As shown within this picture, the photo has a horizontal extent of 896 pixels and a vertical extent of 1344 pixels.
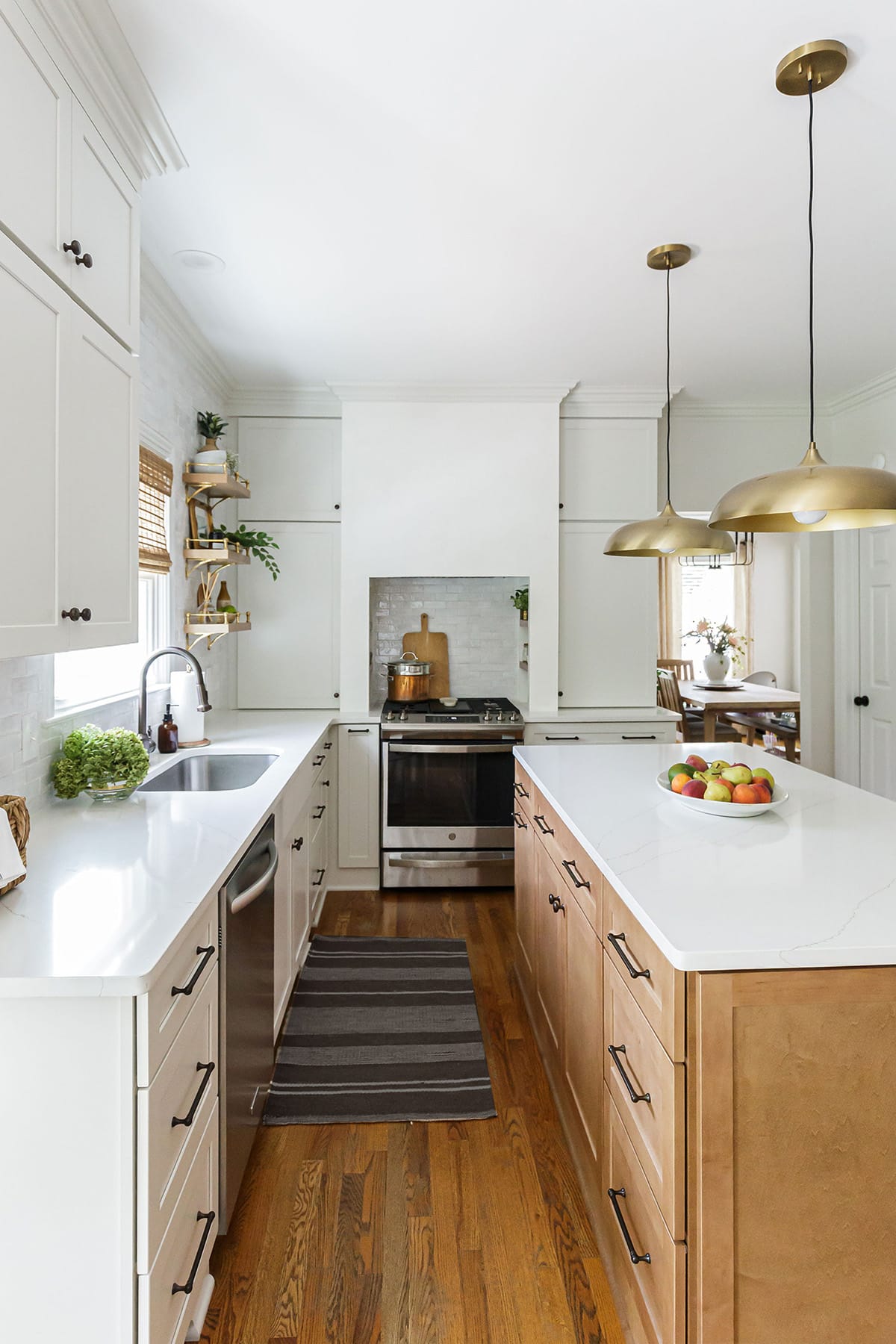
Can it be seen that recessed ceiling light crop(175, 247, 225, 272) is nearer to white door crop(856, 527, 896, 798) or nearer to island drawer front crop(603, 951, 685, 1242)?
island drawer front crop(603, 951, 685, 1242)

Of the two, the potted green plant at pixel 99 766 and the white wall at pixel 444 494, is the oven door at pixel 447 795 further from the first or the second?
the potted green plant at pixel 99 766

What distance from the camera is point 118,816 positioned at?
1.97m

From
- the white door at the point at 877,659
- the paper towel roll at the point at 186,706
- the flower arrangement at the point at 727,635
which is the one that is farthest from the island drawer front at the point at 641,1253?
the flower arrangement at the point at 727,635

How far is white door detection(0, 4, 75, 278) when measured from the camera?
4.25ft

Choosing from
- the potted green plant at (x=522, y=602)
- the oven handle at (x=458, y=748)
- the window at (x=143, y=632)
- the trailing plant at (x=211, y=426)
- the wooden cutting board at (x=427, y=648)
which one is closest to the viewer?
the window at (x=143, y=632)

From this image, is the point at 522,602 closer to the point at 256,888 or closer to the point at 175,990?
the point at 256,888

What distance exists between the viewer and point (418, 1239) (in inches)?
68.4

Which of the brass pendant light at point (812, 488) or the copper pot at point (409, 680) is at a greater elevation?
the brass pendant light at point (812, 488)

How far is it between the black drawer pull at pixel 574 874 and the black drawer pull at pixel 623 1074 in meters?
0.34

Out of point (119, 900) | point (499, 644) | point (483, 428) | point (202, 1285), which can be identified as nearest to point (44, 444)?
point (119, 900)

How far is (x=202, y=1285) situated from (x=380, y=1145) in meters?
0.65

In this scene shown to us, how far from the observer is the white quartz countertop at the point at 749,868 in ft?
3.92

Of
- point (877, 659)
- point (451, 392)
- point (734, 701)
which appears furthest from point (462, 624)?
point (877, 659)

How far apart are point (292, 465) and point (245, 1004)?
118 inches
